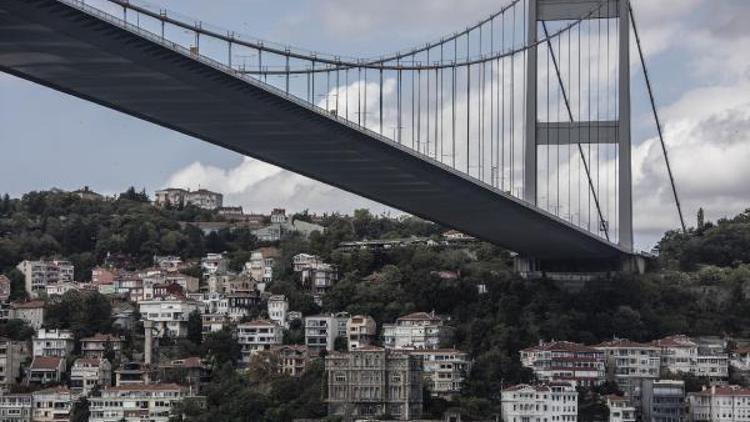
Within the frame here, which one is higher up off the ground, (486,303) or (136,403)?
(486,303)

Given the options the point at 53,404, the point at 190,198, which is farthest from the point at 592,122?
the point at 190,198

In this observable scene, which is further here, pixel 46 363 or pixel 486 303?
pixel 486 303

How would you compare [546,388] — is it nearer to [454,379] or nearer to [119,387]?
[454,379]

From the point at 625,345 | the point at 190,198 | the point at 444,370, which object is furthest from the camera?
the point at 190,198

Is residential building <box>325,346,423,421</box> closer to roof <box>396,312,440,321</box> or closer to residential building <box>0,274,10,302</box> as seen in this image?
roof <box>396,312,440,321</box>

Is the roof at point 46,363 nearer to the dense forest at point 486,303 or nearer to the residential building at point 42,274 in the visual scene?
the dense forest at point 486,303

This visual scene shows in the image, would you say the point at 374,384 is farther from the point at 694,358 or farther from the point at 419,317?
the point at 694,358

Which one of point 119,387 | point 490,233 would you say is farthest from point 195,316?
point 490,233
